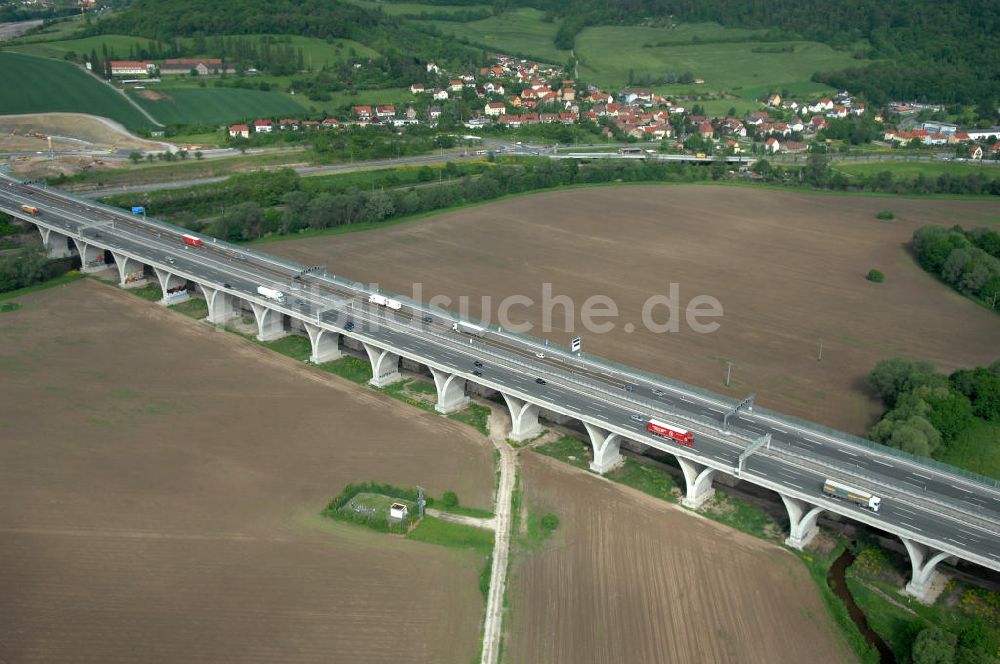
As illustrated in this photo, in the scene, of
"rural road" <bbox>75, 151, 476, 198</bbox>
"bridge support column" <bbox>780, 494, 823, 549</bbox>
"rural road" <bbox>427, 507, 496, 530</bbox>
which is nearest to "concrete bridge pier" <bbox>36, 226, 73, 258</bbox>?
"rural road" <bbox>75, 151, 476, 198</bbox>

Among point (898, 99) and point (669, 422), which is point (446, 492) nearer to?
point (669, 422)

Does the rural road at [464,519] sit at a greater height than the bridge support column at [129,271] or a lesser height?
lesser

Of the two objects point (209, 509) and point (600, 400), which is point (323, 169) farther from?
point (209, 509)

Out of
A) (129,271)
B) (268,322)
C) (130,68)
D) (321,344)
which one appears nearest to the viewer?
(321,344)

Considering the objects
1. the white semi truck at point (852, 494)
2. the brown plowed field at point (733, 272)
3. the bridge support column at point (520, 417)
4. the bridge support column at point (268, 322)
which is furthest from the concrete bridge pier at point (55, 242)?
the white semi truck at point (852, 494)

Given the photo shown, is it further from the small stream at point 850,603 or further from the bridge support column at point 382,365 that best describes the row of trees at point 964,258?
the bridge support column at point 382,365

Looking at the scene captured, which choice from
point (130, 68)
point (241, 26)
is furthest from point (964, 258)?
point (241, 26)

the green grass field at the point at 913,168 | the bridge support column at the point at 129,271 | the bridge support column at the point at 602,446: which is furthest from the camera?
the green grass field at the point at 913,168
